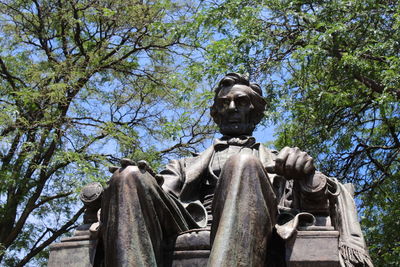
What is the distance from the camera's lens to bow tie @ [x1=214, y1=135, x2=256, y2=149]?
530 cm

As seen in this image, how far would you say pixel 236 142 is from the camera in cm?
534

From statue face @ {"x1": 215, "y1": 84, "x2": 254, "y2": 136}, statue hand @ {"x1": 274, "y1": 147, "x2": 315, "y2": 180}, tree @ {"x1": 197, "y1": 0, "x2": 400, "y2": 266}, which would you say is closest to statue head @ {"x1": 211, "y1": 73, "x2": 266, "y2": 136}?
statue face @ {"x1": 215, "y1": 84, "x2": 254, "y2": 136}

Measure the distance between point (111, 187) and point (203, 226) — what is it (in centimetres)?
77

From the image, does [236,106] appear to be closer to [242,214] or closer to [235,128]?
[235,128]

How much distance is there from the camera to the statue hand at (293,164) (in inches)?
159

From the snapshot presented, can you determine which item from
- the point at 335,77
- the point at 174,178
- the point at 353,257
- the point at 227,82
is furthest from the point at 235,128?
the point at 335,77

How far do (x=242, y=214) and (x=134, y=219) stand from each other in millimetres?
579

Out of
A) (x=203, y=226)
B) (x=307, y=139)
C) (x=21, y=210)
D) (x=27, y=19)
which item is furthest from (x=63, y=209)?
(x=203, y=226)

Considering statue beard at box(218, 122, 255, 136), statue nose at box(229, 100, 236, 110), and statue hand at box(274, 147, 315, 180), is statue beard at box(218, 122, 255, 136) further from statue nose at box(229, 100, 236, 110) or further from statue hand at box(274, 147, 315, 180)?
statue hand at box(274, 147, 315, 180)

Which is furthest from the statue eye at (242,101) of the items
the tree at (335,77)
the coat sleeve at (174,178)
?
the tree at (335,77)

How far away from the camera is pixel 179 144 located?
45.8 ft

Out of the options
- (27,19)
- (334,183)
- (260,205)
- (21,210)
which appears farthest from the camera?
(27,19)

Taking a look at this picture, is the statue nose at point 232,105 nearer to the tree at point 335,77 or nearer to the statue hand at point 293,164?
the statue hand at point 293,164

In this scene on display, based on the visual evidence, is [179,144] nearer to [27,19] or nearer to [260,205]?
[27,19]
